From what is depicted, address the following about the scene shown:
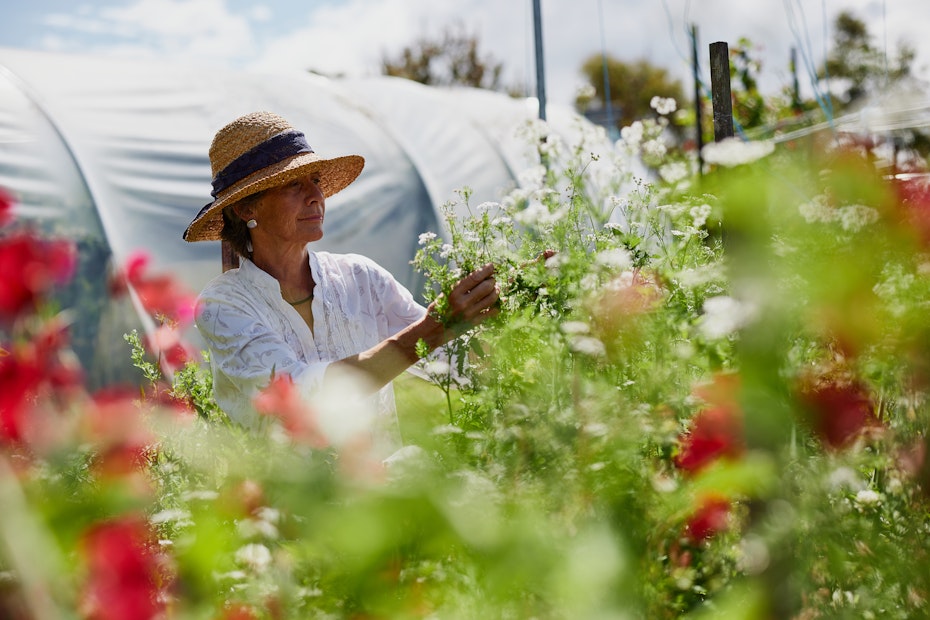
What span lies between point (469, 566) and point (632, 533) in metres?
0.16

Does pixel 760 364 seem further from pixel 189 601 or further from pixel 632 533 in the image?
pixel 189 601

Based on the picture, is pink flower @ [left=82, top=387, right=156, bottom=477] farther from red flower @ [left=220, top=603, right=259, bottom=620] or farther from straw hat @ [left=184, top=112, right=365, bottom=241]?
straw hat @ [left=184, top=112, right=365, bottom=241]

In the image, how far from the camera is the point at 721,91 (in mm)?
1588

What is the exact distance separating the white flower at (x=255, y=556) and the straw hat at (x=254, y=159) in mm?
1448

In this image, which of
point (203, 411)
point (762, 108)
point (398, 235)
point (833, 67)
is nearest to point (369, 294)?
point (203, 411)

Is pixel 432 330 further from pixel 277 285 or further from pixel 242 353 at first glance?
pixel 277 285

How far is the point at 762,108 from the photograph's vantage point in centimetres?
720

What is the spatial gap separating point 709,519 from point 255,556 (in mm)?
459

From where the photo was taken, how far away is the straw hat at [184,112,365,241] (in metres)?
2.26

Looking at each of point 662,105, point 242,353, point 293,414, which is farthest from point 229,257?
point 293,414

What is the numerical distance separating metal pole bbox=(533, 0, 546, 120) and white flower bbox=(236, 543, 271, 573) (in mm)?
4202

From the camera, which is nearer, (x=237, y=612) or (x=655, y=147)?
(x=237, y=612)

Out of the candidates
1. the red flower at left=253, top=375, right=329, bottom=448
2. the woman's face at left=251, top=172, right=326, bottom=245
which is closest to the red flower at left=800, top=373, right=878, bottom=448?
the red flower at left=253, top=375, right=329, bottom=448

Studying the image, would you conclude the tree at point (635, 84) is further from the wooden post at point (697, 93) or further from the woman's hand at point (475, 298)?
the woman's hand at point (475, 298)
